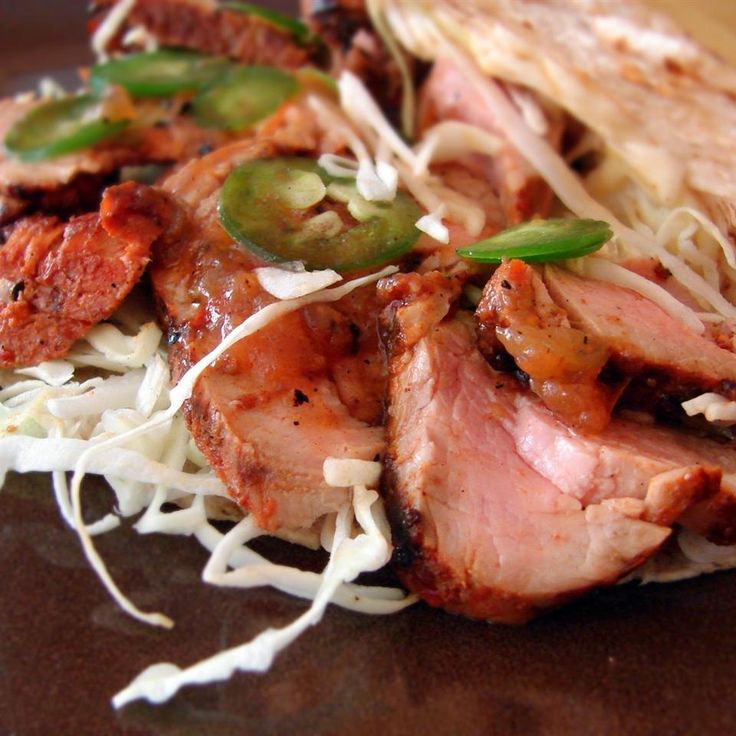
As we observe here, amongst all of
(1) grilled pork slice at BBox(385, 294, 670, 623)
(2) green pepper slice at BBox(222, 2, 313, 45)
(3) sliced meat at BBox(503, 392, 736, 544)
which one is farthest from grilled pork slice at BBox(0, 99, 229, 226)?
(3) sliced meat at BBox(503, 392, 736, 544)

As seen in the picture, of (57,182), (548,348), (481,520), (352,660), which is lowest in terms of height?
(352,660)

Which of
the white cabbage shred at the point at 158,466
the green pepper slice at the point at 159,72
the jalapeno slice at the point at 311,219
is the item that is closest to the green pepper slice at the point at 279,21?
the green pepper slice at the point at 159,72

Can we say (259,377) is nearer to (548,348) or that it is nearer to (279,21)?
(548,348)

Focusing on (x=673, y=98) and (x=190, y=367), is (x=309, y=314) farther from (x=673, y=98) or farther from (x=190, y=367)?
(x=673, y=98)

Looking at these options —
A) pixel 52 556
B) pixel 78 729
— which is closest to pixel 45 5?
pixel 52 556

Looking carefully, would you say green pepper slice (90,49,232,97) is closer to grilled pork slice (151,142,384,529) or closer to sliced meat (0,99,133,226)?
sliced meat (0,99,133,226)

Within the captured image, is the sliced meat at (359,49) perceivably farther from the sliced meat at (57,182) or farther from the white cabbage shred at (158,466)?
the white cabbage shred at (158,466)

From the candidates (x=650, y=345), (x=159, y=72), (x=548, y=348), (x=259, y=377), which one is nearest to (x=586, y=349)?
(x=548, y=348)
